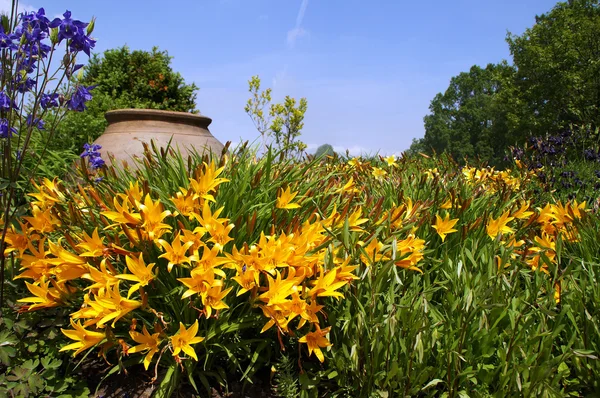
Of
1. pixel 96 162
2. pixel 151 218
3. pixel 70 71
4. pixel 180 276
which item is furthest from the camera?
pixel 96 162

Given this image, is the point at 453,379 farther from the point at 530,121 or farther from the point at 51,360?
the point at 530,121

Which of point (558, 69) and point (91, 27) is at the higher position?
point (558, 69)

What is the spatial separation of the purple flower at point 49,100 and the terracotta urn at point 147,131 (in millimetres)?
2187

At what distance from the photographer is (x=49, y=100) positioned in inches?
96.3

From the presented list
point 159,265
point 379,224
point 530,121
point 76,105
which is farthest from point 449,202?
point 530,121

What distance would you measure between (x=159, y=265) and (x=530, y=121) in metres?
24.4

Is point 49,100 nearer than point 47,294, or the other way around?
point 47,294

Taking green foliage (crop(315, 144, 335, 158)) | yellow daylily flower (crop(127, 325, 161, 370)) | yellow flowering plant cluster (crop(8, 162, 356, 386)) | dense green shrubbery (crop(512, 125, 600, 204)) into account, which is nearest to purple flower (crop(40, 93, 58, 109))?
yellow flowering plant cluster (crop(8, 162, 356, 386))

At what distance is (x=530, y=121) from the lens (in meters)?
22.8

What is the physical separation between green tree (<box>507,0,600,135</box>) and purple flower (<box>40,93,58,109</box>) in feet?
69.0

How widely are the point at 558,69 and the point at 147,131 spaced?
22414mm

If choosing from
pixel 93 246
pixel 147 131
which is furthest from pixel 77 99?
pixel 147 131

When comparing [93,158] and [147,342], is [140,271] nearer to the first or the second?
[147,342]

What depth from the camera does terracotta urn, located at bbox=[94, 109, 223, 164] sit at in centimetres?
489
